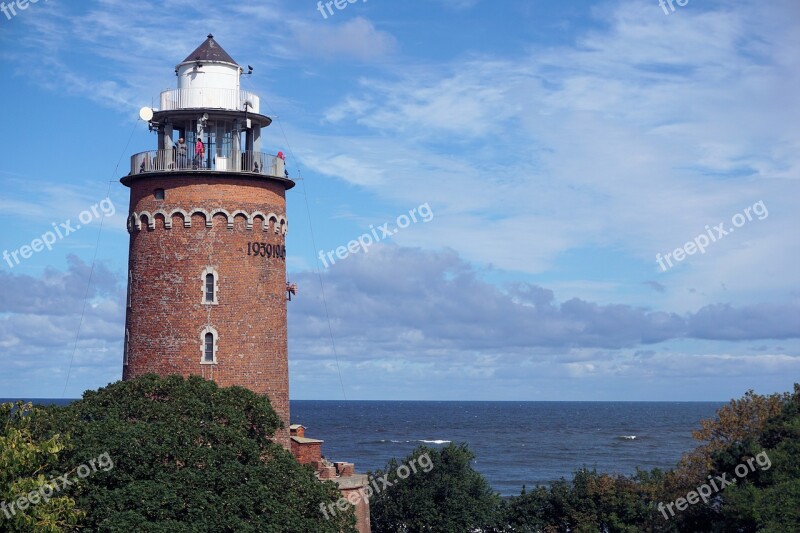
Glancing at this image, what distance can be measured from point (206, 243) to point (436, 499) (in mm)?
16700

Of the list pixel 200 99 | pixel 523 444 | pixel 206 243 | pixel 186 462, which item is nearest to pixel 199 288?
pixel 206 243

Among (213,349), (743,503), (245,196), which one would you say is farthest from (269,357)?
(743,503)

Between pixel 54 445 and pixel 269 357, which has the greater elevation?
pixel 269 357

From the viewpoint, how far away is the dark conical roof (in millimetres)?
30688

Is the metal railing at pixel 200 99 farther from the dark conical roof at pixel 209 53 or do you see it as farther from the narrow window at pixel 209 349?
the narrow window at pixel 209 349

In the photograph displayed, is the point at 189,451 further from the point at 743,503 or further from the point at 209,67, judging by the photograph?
the point at 743,503

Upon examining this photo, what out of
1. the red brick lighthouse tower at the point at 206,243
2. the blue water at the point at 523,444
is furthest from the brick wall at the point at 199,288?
the blue water at the point at 523,444

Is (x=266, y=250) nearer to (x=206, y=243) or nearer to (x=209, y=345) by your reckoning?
(x=206, y=243)

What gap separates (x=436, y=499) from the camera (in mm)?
41344

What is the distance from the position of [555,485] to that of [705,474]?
31.8 feet

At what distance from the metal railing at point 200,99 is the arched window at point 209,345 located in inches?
262

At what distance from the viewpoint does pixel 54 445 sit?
21.0 meters

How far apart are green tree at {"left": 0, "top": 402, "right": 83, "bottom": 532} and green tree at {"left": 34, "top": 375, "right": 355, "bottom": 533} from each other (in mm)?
1178

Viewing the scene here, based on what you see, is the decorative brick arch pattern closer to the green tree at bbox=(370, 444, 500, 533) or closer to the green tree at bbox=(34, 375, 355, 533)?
the green tree at bbox=(34, 375, 355, 533)
